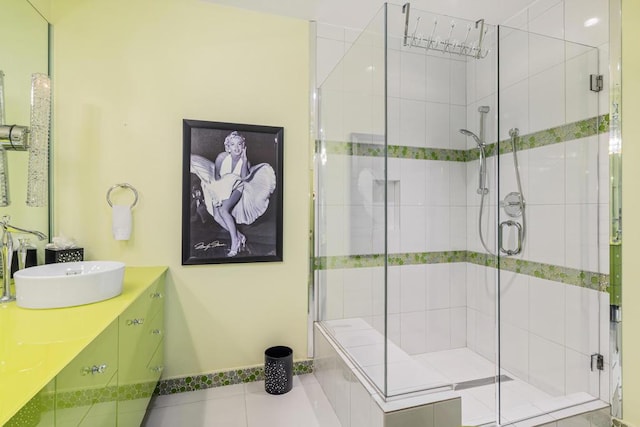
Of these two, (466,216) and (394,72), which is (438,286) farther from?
(394,72)

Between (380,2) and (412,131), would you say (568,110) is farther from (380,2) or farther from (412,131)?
(380,2)

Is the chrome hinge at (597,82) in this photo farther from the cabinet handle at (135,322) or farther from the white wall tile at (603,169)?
the cabinet handle at (135,322)

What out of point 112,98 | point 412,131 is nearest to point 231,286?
point 112,98

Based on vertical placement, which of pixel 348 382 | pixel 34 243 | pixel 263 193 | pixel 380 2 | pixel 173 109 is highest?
pixel 380 2

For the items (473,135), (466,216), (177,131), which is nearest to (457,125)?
(473,135)

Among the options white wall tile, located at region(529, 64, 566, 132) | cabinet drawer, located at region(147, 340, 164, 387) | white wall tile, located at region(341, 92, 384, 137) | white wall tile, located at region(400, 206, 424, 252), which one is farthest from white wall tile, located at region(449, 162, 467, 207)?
cabinet drawer, located at region(147, 340, 164, 387)

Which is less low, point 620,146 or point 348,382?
point 620,146

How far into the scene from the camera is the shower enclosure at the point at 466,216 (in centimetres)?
172

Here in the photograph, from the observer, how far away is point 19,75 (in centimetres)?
170

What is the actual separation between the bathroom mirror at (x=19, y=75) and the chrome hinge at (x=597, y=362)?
3.01m

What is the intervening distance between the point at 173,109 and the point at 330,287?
1537 millimetres

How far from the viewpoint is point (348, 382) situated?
5.86ft

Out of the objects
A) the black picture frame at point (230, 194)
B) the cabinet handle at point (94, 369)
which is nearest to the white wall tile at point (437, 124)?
the black picture frame at point (230, 194)

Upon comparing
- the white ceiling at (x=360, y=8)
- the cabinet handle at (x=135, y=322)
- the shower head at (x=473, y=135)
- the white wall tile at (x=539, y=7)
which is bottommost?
the cabinet handle at (x=135, y=322)
